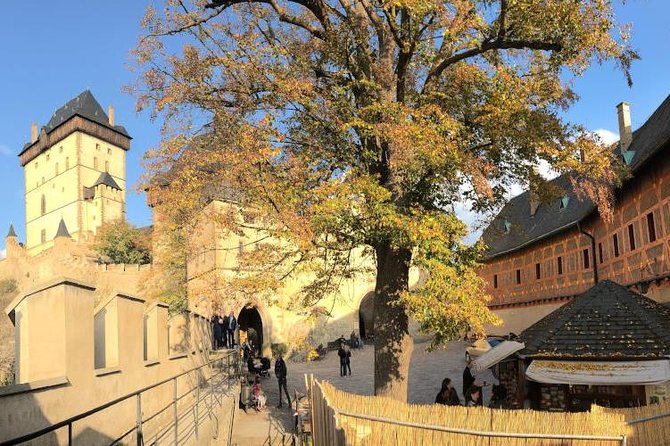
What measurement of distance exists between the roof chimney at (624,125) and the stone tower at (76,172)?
207 ft

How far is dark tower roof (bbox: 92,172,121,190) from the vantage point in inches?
2995

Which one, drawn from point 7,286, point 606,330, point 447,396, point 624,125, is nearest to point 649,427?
point 447,396

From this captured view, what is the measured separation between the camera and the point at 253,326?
3869 centimetres

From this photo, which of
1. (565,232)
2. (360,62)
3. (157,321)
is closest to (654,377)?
(360,62)

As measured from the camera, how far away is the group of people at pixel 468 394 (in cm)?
1311

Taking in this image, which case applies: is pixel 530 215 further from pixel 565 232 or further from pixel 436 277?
pixel 436 277

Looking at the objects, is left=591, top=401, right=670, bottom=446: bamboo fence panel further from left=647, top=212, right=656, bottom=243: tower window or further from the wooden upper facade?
left=647, top=212, right=656, bottom=243: tower window

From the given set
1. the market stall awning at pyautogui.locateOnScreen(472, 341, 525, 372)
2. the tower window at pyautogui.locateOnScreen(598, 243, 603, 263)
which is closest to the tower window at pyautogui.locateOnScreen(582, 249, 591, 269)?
the tower window at pyautogui.locateOnScreen(598, 243, 603, 263)

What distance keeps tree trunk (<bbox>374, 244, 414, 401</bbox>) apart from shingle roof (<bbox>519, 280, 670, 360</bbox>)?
406cm

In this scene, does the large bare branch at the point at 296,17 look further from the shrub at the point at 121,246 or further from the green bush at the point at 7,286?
the green bush at the point at 7,286

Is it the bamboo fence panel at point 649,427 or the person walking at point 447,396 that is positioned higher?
the bamboo fence panel at point 649,427

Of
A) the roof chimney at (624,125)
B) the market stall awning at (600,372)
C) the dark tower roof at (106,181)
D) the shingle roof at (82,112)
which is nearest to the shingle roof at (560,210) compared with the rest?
the roof chimney at (624,125)

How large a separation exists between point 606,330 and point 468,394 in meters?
3.41

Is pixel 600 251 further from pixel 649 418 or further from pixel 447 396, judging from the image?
pixel 649 418
